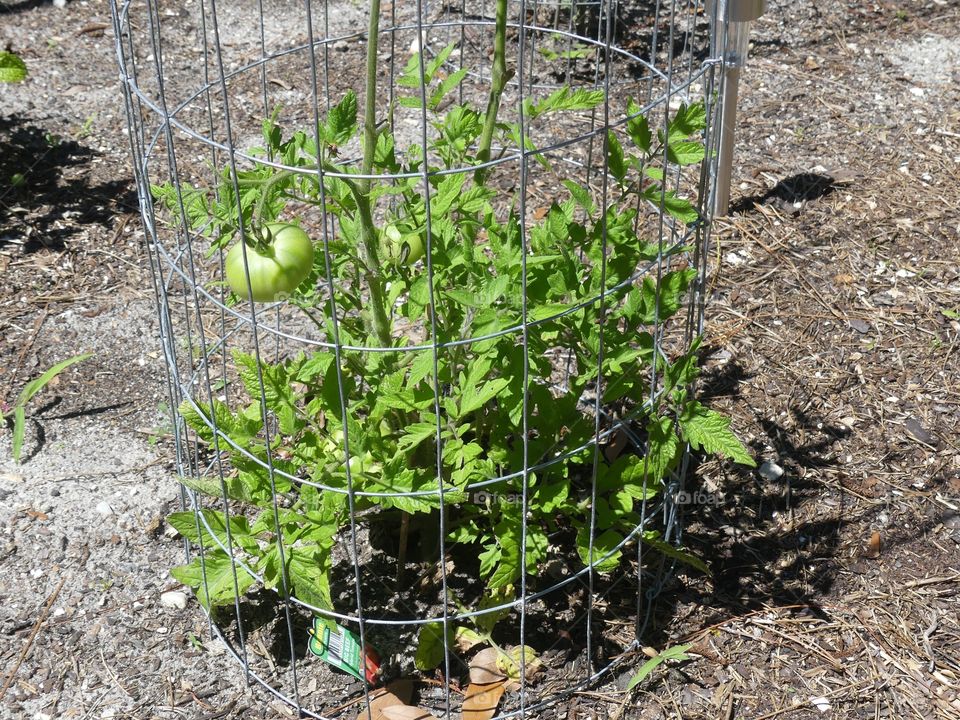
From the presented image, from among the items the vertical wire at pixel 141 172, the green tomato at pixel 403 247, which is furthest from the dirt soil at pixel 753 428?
the green tomato at pixel 403 247

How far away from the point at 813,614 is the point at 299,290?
50.8 inches

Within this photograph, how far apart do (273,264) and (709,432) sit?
2.87ft

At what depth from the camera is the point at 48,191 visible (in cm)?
388

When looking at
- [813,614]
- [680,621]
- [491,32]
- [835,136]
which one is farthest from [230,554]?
[491,32]

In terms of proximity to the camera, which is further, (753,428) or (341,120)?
(753,428)

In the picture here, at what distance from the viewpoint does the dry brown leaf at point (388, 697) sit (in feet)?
7.38

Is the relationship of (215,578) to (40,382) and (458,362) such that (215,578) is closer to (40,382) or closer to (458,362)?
(458,362)

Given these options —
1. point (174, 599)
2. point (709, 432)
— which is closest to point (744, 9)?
point (709, 432)

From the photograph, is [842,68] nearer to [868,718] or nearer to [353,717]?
[868,718]

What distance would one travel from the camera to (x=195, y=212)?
1.96 m

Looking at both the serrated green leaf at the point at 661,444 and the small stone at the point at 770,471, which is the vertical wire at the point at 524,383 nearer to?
the serrated green leaf at the point at 661,444

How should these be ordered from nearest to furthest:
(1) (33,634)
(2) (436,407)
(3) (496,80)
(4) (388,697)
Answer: (2) (436,407) → (3) (496,80) → (4) (388,697) → (1) (33,634)

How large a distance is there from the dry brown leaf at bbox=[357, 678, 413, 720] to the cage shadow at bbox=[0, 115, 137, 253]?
2059mm

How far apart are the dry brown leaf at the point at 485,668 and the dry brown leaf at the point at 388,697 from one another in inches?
5.1
